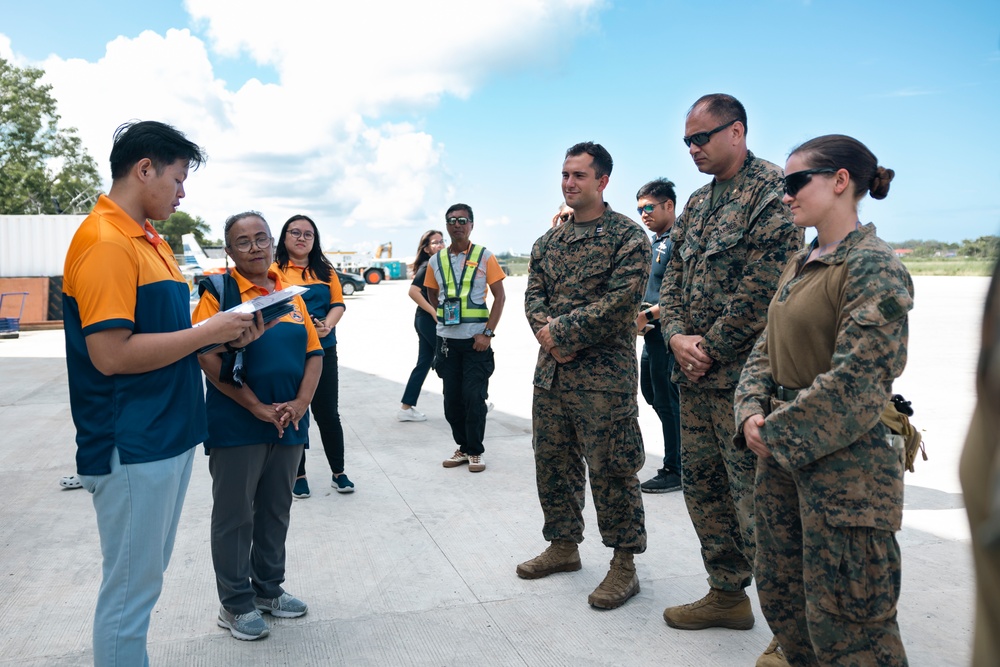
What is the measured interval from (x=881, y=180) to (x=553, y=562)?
2364 mm

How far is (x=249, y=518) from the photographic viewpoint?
10.4 ft

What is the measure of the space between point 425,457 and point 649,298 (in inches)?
88.4

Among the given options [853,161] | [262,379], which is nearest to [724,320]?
[853,161]

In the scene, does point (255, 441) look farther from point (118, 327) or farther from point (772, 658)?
point (772, 658)

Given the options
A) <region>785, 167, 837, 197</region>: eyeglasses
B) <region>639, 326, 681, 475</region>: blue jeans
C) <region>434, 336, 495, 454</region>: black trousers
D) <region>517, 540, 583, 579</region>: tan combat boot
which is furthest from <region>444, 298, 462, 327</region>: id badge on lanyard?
<region>785, 167, 837, 197</region>: eyeglasses

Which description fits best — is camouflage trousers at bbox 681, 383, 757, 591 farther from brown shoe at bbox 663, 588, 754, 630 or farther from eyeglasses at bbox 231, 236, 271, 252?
eyeglasses at bbox 231, 236, 271, 252

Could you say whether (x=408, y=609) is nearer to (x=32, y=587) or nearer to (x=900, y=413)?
(x=32, y=587)

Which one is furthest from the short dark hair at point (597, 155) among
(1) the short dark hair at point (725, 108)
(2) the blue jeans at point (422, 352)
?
(2) the blue jeans at point (422, 352)

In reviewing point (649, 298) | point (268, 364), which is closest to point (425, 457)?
point (649, 298)

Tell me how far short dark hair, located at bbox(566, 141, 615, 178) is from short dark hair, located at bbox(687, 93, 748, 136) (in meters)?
0.62

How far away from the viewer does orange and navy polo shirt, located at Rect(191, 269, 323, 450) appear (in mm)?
3096

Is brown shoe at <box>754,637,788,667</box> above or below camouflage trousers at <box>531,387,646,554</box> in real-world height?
below

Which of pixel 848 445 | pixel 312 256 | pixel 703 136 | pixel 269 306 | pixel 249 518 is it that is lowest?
pixel 249 518

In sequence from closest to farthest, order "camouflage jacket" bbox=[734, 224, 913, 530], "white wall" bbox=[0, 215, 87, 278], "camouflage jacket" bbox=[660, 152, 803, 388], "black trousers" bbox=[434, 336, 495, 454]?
1. "camouflage jacket" bbox=[734, 224, 913, 530]
2. "camouflage jacket" bbox=[660, 152, 803, 388]
3. "black trousers" bbox=[434, 336, 495, 454]
4. "white wall" bbox=[0, 215, 87, 278]
